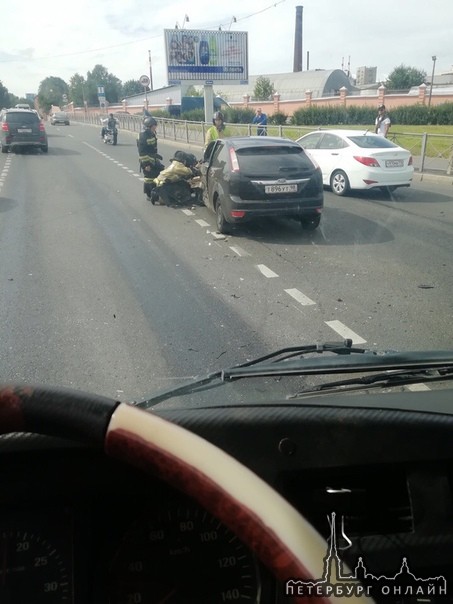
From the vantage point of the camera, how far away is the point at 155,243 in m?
9.94

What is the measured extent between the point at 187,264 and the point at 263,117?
64.4 feet

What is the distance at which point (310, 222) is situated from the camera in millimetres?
Answer: 10570

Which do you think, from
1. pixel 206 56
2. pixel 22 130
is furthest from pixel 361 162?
pixel 206 56

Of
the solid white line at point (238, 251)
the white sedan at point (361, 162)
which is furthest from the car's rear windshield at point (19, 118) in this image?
the solid white line at point (238, 251)

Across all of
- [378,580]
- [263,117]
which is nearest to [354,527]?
[378,580]

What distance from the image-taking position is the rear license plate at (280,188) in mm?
9875

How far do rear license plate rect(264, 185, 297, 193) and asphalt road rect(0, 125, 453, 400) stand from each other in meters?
0.79

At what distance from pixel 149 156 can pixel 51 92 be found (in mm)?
122358

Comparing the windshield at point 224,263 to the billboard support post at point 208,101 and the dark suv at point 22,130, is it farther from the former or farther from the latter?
the billboard support post at point 208,101

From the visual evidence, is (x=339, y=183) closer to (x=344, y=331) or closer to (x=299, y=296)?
(x=299, y=296)

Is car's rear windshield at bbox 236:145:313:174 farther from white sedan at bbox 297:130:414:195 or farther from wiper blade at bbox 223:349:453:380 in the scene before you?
wiper blade at bbox 223:349:453:380

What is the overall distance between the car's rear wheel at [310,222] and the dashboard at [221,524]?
8339mm

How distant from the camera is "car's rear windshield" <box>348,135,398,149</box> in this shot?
48.1 ft

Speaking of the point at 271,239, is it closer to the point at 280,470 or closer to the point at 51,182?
the point at 280,470
